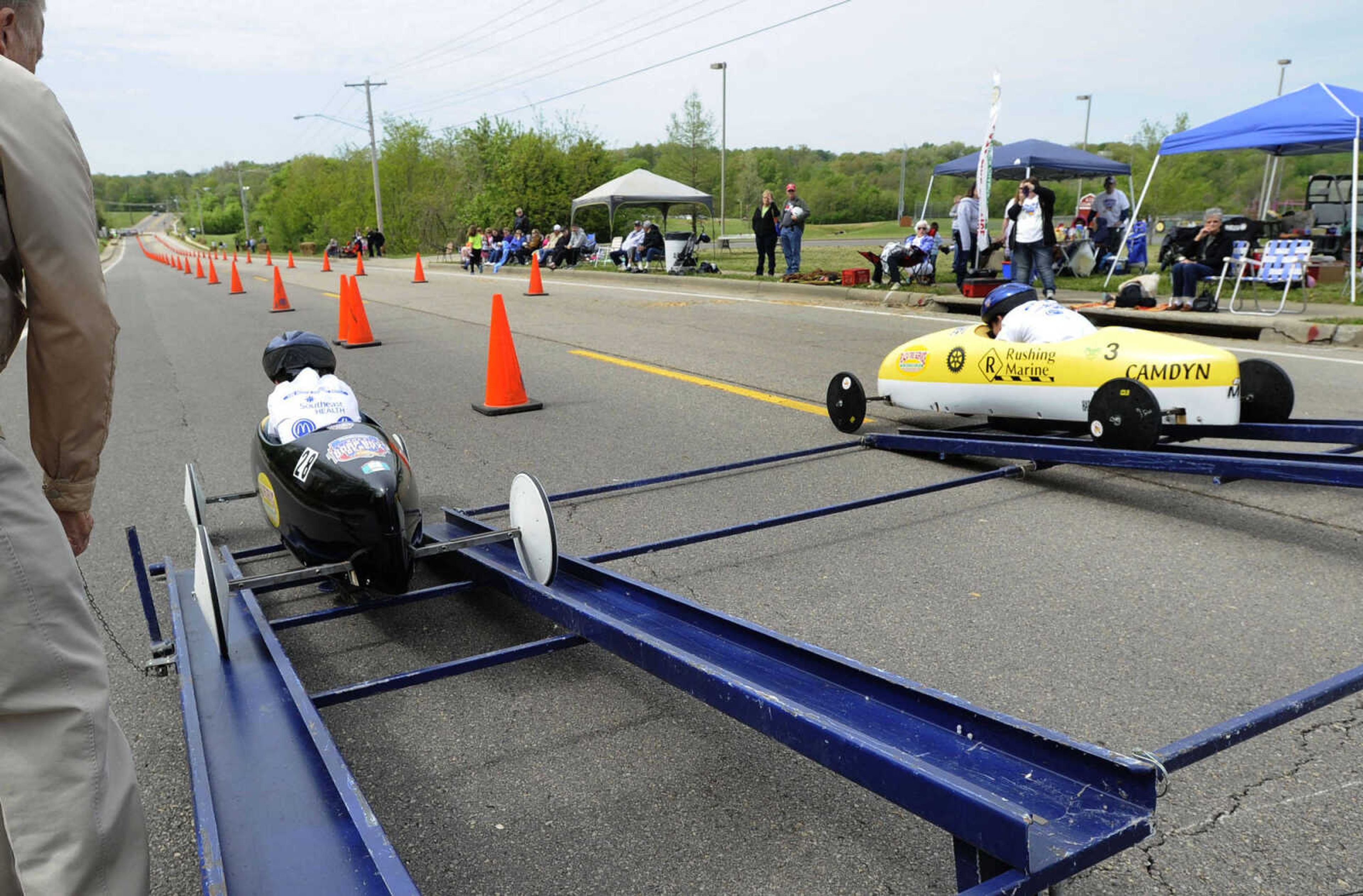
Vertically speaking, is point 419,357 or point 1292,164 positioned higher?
point 1292,164

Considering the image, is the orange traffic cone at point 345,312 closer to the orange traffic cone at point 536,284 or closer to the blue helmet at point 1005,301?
the orange traffic cone at point 536,284

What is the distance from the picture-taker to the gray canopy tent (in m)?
29.1

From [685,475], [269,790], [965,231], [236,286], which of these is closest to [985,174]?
[965,231]

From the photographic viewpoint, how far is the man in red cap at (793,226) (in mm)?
19828

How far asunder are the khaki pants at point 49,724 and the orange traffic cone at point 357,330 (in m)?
11.6

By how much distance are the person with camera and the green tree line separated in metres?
6.56

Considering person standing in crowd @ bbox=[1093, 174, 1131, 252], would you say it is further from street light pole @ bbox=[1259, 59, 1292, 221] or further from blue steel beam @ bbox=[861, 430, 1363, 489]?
blue steel beam @ bbox=[861, 430, 1363, 489]

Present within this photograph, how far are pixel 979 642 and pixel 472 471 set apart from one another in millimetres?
3738

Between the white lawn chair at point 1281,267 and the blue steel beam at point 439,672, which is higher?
the white lawn chair at point 1281,267

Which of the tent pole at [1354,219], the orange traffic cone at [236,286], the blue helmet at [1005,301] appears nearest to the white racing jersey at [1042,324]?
the blue helmet at [1005,301]

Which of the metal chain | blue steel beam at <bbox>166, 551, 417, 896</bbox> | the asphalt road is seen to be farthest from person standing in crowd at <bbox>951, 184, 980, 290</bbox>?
blue steel beam at <bbox>166, 551, 417, 896</bbox>

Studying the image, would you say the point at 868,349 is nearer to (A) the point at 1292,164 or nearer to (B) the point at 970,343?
(B) the point at 970,343

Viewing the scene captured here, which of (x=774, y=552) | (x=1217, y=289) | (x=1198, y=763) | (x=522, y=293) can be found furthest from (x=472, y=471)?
(x=522, y=293)

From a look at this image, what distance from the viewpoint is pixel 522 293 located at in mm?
21672
